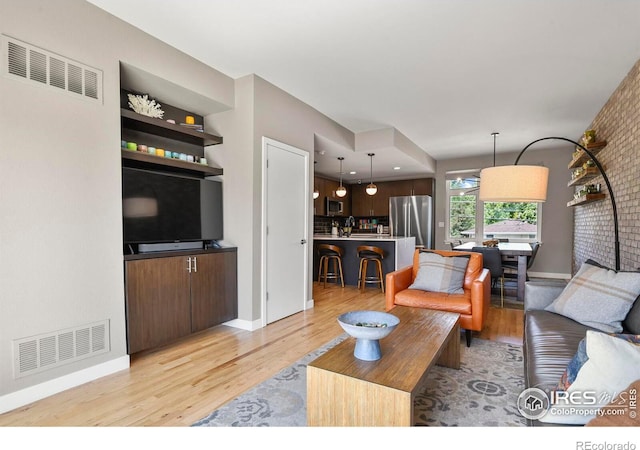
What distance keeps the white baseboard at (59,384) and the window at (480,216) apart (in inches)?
277

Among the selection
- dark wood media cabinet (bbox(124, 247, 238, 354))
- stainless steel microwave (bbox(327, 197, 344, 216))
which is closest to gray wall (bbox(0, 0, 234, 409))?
dark wood media cabinet (bbox(124, 247, 238, 354))

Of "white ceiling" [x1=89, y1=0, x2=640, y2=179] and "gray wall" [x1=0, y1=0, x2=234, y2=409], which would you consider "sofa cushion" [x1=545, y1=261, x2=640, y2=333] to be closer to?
"white ceiling" [x1=89, y1=0, x2=640, y2=179]

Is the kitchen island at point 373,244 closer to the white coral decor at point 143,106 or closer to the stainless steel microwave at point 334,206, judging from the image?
the stainless steel microwave at point 334,206

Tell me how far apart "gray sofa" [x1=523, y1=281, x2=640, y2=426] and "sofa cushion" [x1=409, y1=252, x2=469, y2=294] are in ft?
2.03

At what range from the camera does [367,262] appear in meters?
5.51

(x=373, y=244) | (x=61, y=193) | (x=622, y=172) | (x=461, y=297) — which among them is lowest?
(x=461, y=297)

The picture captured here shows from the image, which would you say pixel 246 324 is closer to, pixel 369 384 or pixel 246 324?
pixel 246 324

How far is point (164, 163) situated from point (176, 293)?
1.19 m

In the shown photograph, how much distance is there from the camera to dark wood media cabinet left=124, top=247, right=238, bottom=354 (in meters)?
2.51

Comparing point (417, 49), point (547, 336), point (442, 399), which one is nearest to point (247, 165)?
point (417, 49)

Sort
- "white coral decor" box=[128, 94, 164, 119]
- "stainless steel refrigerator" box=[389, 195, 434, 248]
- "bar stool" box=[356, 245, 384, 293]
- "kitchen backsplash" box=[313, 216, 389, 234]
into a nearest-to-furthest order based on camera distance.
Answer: "white coral decor" box=[128, 94, 164, 119] < "bar stool" box=[356, 245, 384, 293] < "stainless steel refrigerator" box=[389, 195, 434, 248] < "kitchen backsplash" box=[313, 216, 389, 234]

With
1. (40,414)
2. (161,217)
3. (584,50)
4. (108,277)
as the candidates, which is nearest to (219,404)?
(40,414)

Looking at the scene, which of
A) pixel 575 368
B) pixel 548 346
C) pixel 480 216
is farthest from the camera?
pixel 480 216

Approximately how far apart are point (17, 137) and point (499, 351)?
12.6 feet
